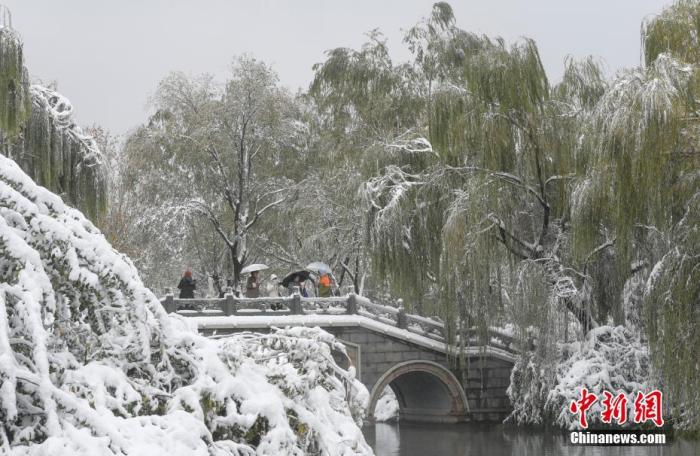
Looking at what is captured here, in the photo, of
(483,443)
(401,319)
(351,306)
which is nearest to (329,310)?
(351,306)

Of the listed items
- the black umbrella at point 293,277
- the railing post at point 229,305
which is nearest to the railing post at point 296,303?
the black umbrella at point 293,277

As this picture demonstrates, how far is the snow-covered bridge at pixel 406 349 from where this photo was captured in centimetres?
1944

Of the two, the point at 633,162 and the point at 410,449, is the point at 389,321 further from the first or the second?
the point at 633,162

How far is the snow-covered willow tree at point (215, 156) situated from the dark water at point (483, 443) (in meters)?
5.63

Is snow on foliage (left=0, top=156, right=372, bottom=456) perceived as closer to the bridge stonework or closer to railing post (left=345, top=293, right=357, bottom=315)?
railing post (left=345, top=293, right=357, bottom=315)

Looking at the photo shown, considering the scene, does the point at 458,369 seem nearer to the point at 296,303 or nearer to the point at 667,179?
the point at 296,303

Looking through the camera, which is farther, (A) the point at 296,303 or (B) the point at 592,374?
(A) the point at 296,303

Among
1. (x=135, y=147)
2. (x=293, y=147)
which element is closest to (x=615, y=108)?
(x=293, y=147)

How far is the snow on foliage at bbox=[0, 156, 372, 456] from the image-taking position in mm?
3973

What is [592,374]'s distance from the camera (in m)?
17.4

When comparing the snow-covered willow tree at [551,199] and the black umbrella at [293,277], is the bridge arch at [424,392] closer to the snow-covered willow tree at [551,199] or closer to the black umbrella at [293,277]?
Result: the snow-covered willow tree at [551,199]

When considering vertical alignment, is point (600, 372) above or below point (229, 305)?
below

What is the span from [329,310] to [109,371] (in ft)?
50.9

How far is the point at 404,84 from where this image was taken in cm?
2255
